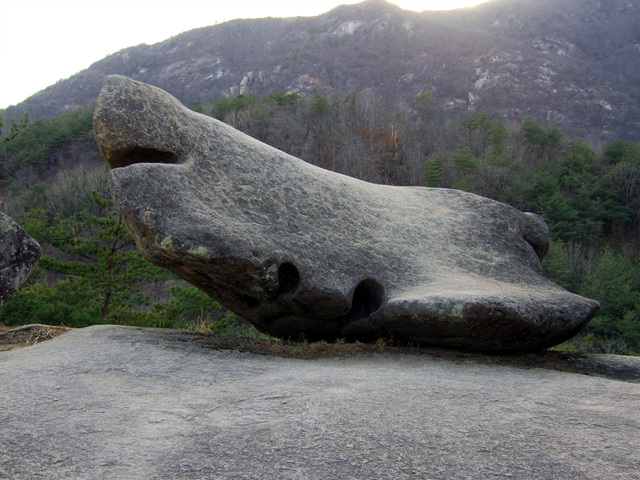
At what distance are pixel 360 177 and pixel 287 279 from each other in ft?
109

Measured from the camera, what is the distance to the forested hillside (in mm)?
10398

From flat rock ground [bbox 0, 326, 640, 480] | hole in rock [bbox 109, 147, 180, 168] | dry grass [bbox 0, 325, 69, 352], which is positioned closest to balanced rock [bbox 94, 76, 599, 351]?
hole in rock [bbox 109, 147, 180, 168]

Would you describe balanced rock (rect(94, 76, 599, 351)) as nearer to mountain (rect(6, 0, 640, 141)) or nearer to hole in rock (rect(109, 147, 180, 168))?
hole in rock (rect(109, 147, 180, 168))

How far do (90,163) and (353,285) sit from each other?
4796 cm

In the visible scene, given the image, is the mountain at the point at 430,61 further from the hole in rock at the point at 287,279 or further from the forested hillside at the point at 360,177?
the hole in rock at the point at 287,279

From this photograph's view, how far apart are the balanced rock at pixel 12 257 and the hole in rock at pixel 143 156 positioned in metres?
1.48

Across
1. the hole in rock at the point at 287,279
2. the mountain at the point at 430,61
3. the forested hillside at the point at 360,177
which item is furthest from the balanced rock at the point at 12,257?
the mountain at the point at 430,61

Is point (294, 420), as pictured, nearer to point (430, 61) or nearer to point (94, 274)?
point (94, 274)

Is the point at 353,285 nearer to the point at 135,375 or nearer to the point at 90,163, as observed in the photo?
the point at 135,375

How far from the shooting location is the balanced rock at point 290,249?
14.6 ft

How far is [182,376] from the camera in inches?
147

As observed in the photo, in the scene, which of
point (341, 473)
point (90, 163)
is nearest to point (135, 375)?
point (341, 473)

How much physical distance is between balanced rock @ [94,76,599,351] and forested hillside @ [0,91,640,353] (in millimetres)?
4218

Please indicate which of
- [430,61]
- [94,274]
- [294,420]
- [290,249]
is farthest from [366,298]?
[430,61]
